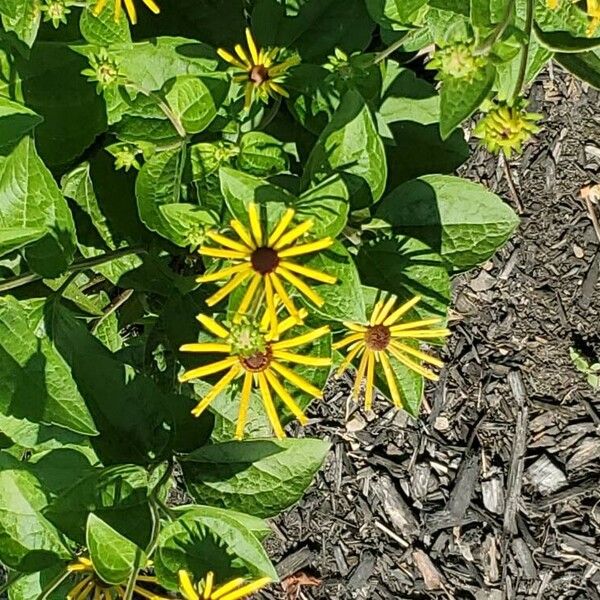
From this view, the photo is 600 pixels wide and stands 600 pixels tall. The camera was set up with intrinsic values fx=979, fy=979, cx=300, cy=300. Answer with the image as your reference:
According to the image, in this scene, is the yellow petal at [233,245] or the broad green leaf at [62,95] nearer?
the yellow petal at [233,245]

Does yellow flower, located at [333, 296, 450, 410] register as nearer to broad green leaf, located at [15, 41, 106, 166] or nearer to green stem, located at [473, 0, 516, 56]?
green stem, located at [473, 0, 516, 56]

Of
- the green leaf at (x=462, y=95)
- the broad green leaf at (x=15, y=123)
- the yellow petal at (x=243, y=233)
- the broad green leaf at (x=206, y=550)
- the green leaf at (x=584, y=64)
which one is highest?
the green leaf at (x=584, y=64)

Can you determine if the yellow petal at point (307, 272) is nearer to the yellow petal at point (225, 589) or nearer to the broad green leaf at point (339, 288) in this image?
the broad green leaf at point (339, 288)

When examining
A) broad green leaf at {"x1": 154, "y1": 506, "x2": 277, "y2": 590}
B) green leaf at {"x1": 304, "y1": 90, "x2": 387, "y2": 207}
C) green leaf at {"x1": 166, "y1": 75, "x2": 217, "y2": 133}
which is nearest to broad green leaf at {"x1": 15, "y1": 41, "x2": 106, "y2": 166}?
green leaf at {"x1": 166, "y1": 75, "x2": 217, "y2": 133}

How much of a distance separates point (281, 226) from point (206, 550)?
465 mm

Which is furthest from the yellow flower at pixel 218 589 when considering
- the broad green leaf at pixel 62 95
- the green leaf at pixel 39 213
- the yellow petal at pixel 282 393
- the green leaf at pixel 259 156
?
the broad green leaf at pixel 62 95

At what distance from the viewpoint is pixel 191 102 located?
1.40m

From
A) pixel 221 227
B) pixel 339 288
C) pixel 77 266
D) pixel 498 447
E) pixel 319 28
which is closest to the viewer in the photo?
pixel 339 288

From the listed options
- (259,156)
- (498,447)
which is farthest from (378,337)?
(498,447)

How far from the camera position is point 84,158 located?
1.67m

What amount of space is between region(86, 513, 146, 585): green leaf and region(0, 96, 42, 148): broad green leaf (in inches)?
19.8

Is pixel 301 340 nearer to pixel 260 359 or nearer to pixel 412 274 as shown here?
pixel 260 359

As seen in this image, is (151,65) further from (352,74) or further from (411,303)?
(411,303)

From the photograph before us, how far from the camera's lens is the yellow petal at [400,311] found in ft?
4.06
